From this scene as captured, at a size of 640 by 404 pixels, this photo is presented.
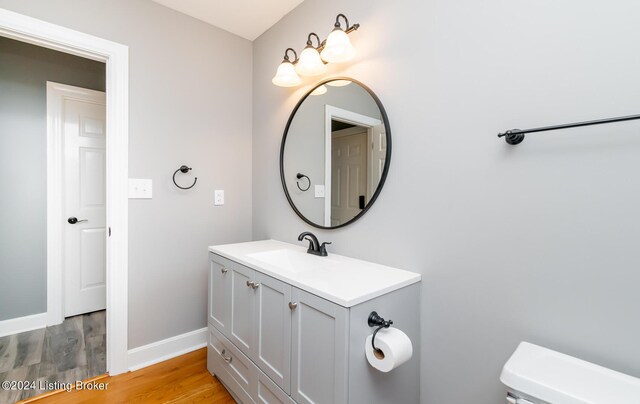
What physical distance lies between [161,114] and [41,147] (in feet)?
4.34

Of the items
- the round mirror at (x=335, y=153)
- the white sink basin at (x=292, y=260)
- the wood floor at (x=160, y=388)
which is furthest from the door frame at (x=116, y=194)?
the round mirror at (x=335, y=153)

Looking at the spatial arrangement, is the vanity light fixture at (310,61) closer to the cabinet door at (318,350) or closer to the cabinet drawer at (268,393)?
the cabinet door at (318,350)

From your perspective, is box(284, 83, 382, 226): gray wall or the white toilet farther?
box(284, 83, 382, 226): gray wall

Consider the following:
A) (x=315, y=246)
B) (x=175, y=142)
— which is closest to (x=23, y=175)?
(x=175, y=142)

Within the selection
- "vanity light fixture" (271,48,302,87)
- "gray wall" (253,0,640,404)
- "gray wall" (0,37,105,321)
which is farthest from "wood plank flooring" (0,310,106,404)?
"vanity light fixture" (271,48,302,87)

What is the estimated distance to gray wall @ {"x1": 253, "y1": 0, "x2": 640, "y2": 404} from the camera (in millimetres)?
852

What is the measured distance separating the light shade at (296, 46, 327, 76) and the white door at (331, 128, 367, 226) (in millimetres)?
426

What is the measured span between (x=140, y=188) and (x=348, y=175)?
4.65ft

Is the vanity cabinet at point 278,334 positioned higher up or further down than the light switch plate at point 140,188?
further down

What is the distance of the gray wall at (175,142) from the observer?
1894 mm

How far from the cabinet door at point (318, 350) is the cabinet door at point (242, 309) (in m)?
0.36

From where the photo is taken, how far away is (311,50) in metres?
1.67

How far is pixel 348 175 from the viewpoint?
1643 millimetres

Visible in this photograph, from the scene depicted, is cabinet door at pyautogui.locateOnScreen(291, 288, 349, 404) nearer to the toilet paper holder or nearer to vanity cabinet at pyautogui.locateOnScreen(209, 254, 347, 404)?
vanity cabinet at pyautogui.locateOnScreen(209, 254, 347, 404)
